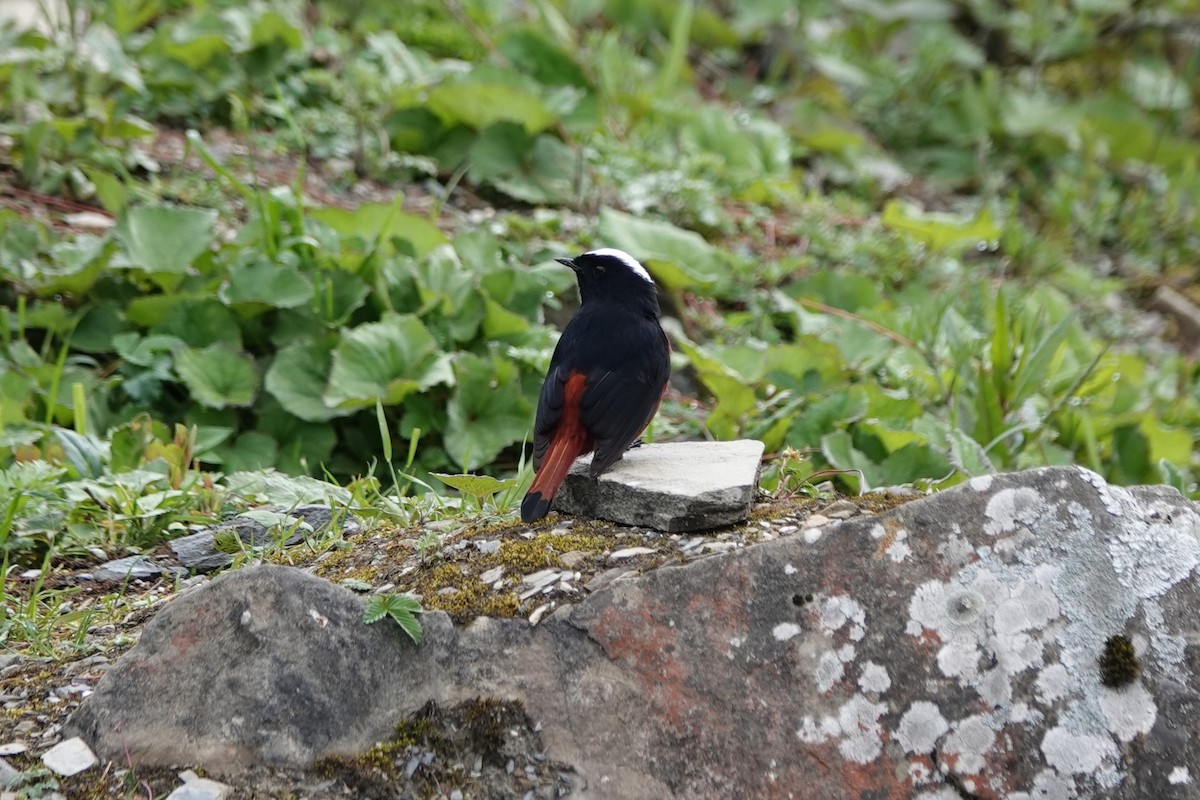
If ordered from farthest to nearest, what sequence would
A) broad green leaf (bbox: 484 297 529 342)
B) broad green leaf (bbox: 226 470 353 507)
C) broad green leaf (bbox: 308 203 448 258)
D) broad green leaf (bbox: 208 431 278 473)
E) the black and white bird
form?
broad green leaf (bbox: 308 203 448 258) → broad green leaf (bbox: 484 297 529 342) → broad green leaf (bbox: 208 431 278 473) → broad green leaf (bbox: 226 470 353 507) → the black and white bird

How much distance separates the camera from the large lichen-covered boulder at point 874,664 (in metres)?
2.31

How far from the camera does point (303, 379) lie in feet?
14.5

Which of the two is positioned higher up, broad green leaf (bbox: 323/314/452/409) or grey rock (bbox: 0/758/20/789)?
grey rock (bbox: 0/758/20/789)

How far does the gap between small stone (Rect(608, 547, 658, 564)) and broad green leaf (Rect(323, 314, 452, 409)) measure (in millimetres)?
1685

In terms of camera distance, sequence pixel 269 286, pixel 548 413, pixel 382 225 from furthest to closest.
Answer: pixel 382 225 < pixel 269 286 < pixel 548 413

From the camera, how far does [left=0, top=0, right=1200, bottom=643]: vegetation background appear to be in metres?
4.24

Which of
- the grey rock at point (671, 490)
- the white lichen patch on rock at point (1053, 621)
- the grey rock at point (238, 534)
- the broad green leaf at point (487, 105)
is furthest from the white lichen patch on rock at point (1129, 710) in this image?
the broad green leaf at point (487, 105)

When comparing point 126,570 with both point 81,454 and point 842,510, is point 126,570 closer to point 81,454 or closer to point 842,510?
point 81,454

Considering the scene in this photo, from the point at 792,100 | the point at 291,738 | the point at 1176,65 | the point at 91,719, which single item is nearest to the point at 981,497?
the point at 291,738

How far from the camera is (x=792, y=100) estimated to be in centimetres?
817

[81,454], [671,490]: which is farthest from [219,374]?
[671,490]

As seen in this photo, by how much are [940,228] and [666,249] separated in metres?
1.45

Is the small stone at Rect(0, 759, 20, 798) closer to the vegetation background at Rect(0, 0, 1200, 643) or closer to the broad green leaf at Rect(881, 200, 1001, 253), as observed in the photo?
the vegetation background at Rect(0, 0, 1200, 643)

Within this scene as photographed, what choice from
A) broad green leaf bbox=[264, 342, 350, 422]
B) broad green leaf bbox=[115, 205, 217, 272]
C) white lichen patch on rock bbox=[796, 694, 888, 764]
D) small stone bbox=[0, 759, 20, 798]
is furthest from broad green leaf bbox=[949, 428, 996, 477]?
broad green leaf bbox=[115, 205, 217, 272]
